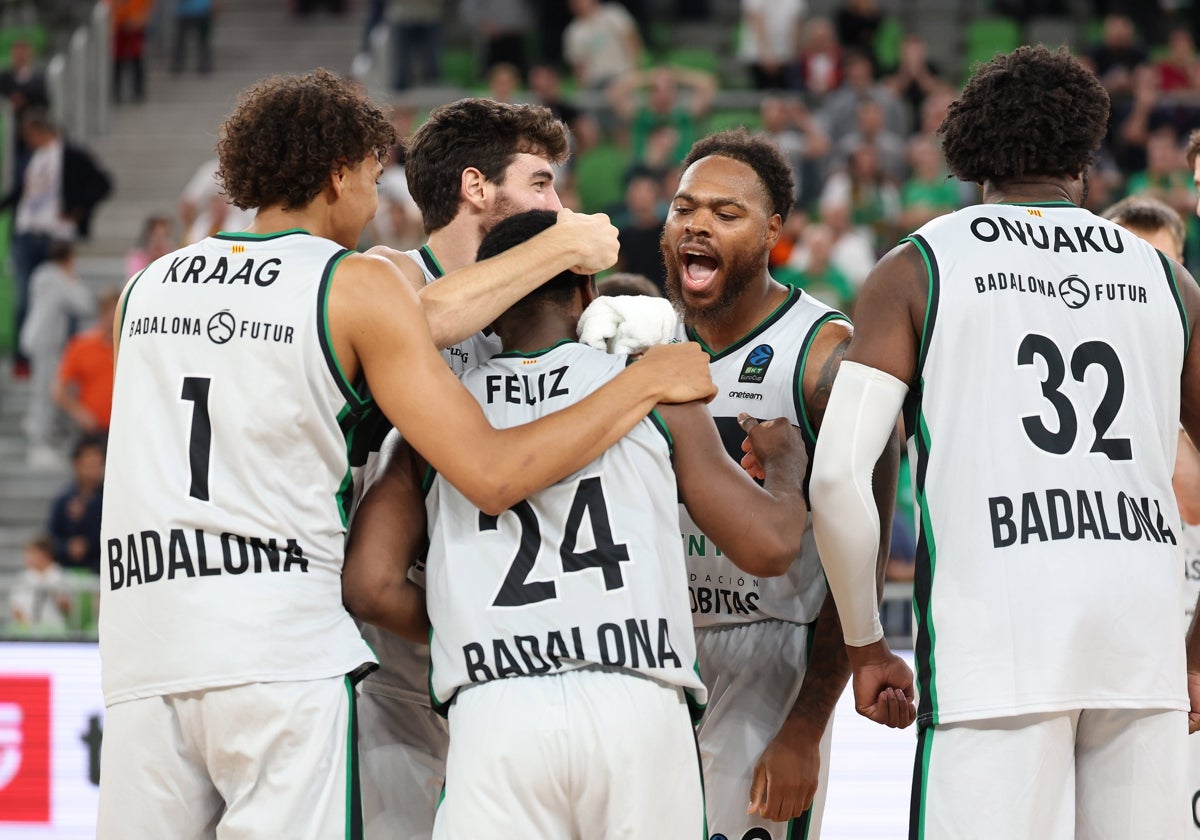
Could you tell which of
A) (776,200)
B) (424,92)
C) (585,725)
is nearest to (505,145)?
(776,200)

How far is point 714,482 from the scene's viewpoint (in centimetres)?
367

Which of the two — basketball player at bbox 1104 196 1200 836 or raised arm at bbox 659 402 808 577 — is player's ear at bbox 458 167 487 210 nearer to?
raised arm at bbox 659 402 808 577

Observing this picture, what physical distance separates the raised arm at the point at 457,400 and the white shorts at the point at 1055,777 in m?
1.06

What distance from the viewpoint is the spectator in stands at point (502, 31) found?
52.9 ft

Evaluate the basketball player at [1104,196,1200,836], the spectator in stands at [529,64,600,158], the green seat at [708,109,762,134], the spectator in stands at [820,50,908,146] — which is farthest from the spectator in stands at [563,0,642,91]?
the basketball player at [1104,196,1200,836]

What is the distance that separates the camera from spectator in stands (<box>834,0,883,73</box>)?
1580 cm

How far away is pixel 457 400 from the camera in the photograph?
361cm

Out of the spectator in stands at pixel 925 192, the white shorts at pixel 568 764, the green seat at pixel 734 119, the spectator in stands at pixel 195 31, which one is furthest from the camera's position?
the spectator in stands at pixel 195 31

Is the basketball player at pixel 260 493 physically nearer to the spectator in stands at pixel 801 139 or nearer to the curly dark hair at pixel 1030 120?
the curly dark hair at pixel 1030 120

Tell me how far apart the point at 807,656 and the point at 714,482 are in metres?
1.04

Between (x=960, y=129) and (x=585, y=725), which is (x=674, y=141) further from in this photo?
(x=585, y=725)

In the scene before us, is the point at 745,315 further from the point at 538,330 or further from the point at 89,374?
the point at 89,374

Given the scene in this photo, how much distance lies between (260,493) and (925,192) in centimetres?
976

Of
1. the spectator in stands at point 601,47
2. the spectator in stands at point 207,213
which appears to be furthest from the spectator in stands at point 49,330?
the spectator in stands at point 601,47
